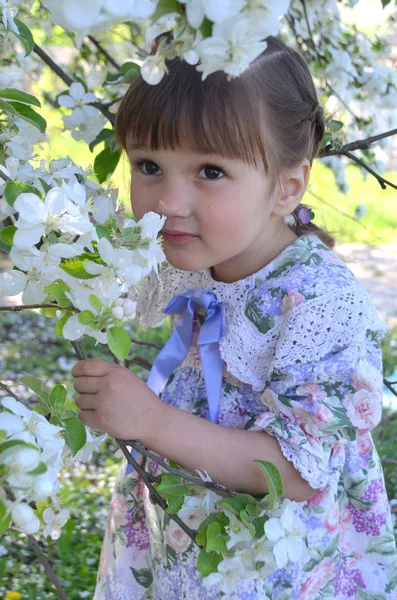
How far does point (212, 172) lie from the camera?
4.21 feet

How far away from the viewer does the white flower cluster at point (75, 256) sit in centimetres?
89

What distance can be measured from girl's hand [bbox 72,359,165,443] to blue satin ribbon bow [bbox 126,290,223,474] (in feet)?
0.46

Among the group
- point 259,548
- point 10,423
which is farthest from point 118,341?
point 259,548

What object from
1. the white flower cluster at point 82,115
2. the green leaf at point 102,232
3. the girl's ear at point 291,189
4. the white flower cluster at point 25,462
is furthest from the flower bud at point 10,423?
A: the white flower cluster at point 82,115

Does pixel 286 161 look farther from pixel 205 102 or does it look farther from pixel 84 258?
pixel 84 258

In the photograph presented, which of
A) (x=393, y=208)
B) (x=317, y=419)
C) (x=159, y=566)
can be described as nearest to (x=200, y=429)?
(x=317, y=419)

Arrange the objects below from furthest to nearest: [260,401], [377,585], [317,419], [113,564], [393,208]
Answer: [393,208] → [113,564] → [377,585] → [260,401] → [317,419]

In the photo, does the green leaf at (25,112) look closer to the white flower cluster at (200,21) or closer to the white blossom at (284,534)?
the white flower cluster at (200,21)

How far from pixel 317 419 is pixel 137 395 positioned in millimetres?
253

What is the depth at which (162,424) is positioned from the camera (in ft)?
4.11

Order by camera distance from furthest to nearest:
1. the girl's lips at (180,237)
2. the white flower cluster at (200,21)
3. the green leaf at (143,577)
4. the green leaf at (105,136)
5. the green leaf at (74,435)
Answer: the green leaf at (105,136) < the green leaf at (143,577) < the girl's lips at (180,237) < the green leaf at (74,435) < the white flower cluster at (200,21)

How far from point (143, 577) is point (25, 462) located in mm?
861

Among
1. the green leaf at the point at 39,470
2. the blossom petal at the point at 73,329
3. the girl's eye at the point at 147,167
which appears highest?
the blossom petal at the point at 73,329

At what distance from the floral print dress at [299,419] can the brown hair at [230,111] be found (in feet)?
0.61
